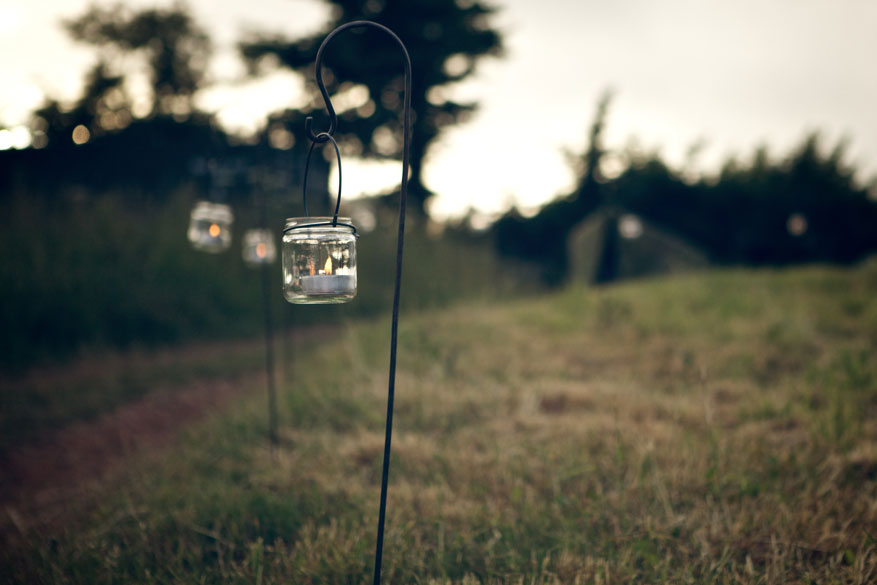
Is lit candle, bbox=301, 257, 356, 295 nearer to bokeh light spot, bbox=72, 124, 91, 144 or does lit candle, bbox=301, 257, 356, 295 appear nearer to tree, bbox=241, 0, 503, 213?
tree, bbox=241, 0, 503, 213

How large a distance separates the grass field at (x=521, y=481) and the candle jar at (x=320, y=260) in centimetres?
105

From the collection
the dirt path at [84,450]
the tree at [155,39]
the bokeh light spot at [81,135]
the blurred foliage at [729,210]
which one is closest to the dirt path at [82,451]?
the dirt path at [84,450]

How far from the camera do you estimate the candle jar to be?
1289 millimetres

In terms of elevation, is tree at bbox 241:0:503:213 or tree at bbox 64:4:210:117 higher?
tree at bbox 64:4:210:117

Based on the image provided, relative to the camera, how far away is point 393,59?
11.7m

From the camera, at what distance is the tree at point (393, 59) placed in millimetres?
11789

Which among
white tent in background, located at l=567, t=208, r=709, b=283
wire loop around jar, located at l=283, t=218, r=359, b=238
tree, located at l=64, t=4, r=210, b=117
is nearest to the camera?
wire loop around jar, located at l=283, t=218, r=359, b=238

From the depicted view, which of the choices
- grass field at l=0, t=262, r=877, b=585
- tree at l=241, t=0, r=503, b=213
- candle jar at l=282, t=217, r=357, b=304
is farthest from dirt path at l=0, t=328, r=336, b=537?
tree at l=241, t=0, r=503, b=213

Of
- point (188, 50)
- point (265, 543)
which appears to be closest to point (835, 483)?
point (265, 543)

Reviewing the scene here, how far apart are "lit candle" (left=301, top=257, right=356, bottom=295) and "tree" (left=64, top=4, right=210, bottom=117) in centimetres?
2181

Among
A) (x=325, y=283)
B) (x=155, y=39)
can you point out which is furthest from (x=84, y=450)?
(x=155, y=39)

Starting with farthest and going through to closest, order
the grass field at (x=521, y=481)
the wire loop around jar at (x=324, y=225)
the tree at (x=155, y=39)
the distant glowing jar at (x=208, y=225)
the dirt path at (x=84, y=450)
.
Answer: the tree at (x=155, y=39) < the distant glowing jar at (x=208, y=225) < the dirt path at (x=84, y=450) < the grass field at (x=521, y=481) < the wire loop around jar at (x=324, y=225)

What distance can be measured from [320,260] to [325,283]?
0.19 feet

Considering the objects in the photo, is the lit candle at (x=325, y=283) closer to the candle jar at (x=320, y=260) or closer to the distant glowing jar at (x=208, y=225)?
the candle jar at (x=320, y=260)
